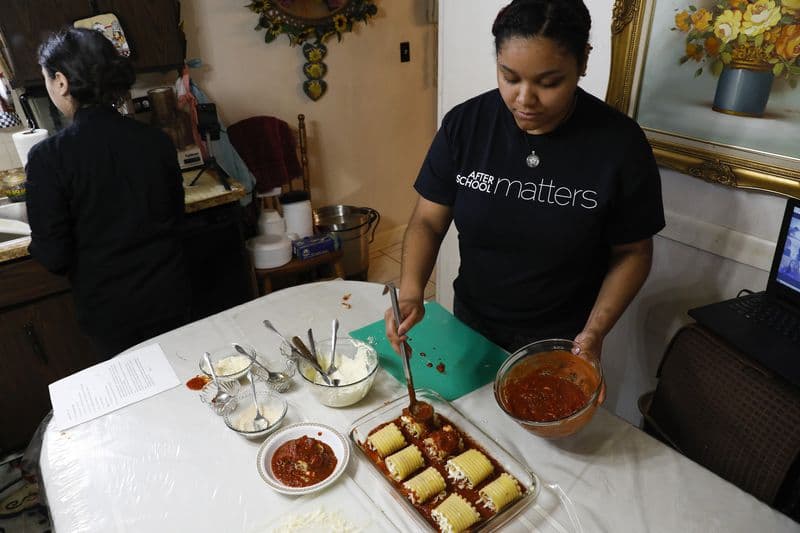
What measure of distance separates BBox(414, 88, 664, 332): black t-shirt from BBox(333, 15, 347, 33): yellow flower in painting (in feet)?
6.47

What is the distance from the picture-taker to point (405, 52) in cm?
332

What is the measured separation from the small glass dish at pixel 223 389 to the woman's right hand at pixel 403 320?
36cm

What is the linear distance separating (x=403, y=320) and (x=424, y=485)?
37cm

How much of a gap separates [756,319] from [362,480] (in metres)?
1.03

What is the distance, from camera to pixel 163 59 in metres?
2.24

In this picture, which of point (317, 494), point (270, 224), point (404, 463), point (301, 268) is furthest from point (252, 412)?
point (270, 224)

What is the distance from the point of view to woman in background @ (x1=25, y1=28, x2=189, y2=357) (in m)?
1.47

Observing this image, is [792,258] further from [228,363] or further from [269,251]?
[269,251]

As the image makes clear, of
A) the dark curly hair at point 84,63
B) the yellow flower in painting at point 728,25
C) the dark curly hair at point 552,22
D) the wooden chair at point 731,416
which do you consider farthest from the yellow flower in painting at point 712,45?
the dark curly hair at point 84,63

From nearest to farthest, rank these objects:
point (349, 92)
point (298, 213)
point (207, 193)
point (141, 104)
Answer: point (207, 193) → point (141, 104) → point (298, 213) → point (349, 92)

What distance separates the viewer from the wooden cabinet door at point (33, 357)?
197 cm

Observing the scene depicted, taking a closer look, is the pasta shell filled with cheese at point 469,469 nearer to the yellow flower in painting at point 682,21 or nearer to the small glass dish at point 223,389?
the small glass dish at point 223,389

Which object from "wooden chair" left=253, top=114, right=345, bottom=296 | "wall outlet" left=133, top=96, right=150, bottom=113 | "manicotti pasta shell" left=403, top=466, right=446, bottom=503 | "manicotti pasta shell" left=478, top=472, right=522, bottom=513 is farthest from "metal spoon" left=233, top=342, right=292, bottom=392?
"wall outlet" left=133, top=96, right=150, bottom=113

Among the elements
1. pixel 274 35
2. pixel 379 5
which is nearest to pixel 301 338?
pixel 274 35
